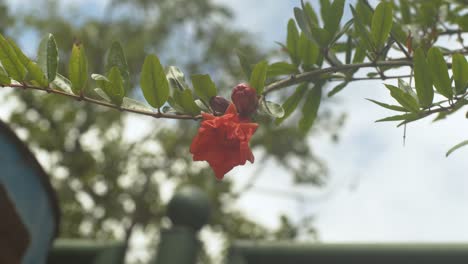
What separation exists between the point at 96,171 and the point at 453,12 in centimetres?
587

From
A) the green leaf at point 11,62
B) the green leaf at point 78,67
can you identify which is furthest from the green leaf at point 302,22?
the green leaf at point 11,62

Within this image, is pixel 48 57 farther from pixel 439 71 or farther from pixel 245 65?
pixel 439 71

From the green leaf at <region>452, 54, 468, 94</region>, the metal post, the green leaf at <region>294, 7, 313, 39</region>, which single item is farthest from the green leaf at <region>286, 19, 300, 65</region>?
the metal post

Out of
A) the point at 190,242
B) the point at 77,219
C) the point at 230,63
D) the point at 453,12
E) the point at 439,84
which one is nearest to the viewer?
the point at 439,84

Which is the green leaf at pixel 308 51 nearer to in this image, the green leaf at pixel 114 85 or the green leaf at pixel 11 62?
the green leaf at pixel 114 85

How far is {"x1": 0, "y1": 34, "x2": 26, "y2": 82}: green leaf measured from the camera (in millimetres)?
911

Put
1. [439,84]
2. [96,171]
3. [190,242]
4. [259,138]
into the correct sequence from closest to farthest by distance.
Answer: [439,84], [190,242], [96,171], [259,138]

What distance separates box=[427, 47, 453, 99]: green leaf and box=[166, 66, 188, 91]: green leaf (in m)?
0.43

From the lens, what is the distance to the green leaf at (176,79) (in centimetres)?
100

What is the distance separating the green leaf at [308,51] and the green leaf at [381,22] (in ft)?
0.48

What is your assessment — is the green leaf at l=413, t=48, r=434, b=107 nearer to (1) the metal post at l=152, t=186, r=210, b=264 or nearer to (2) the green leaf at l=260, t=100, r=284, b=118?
(2) the green leaf at l=260, t=100, r=284, b=118

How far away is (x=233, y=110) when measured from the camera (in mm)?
910

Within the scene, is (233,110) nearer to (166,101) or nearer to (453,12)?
(166,101)

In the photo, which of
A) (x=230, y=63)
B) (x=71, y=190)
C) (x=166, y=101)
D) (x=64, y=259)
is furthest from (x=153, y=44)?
A: (x=166, y=101)
